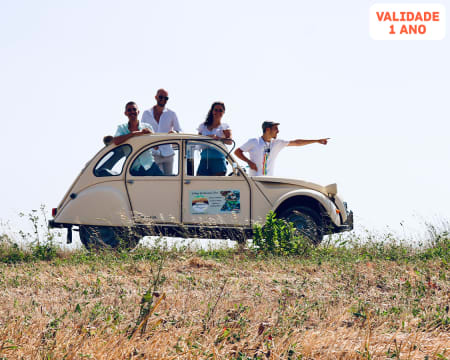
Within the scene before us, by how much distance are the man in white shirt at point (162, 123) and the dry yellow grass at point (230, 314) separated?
108 inches

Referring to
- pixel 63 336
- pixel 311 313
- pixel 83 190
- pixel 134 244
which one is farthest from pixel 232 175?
pixel 63 336

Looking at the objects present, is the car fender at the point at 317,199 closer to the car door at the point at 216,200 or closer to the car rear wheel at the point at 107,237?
the car door at the point at 216,200

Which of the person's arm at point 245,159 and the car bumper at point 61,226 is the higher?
the person's arm at point 245,159

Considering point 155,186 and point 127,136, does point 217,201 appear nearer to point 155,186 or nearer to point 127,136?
point 155,186

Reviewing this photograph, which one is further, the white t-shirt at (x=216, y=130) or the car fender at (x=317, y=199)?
the white t-shirt at (x=216, y=130)

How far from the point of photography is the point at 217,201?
965 centimetres

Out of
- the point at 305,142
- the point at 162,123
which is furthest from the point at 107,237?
the point at 305,142

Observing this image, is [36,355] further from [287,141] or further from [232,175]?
[287,141]

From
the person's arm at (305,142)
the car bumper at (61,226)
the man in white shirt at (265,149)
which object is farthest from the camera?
the car bumper at (61,226)

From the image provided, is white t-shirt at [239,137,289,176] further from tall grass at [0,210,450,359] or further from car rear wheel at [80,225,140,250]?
car rear wheel at [80,225,140,250]

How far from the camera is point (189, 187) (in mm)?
9727

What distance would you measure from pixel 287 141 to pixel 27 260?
500cm

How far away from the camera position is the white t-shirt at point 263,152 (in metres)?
9.95

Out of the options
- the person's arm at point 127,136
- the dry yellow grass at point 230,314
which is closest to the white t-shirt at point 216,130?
the person's arm at point 127,136
